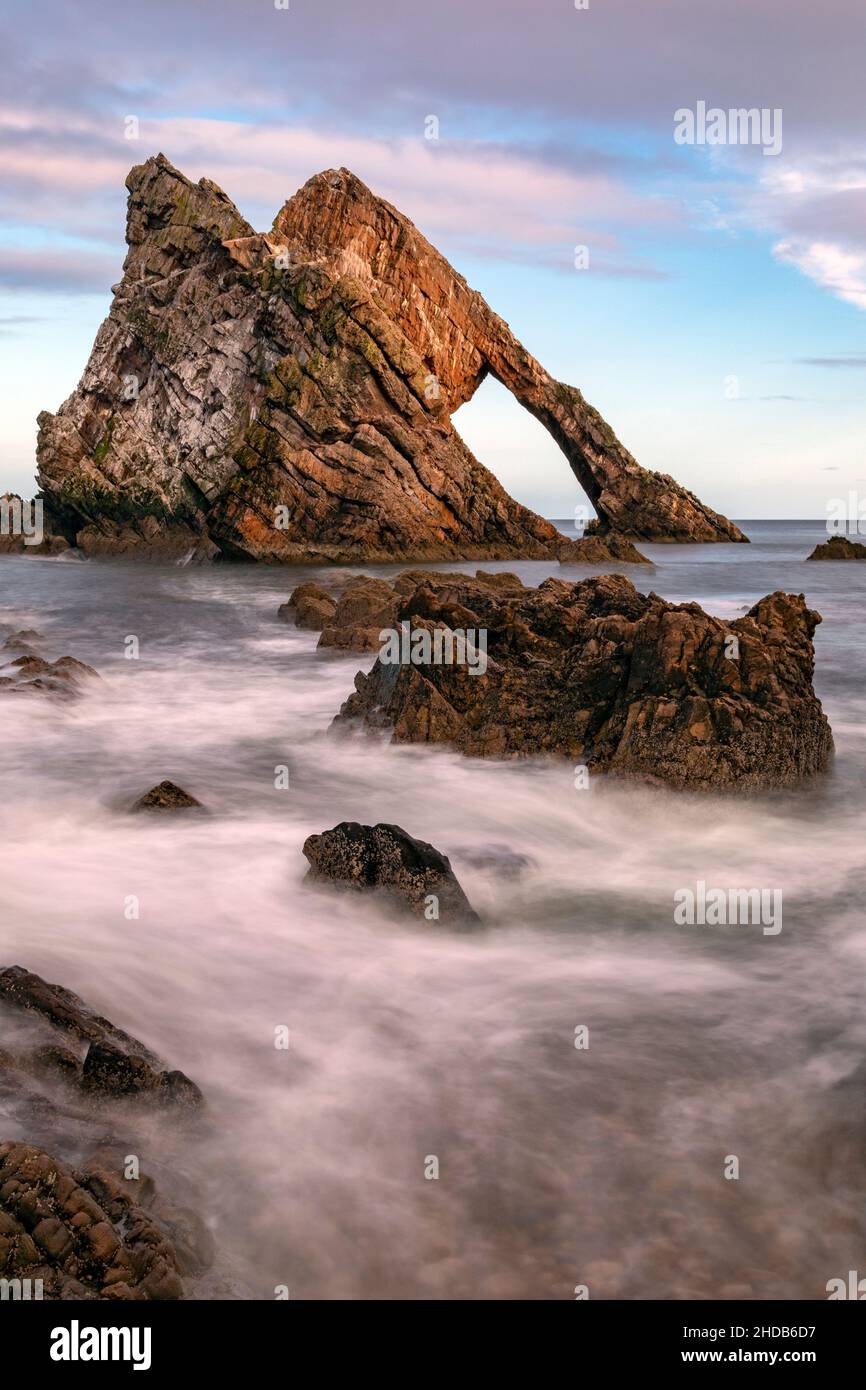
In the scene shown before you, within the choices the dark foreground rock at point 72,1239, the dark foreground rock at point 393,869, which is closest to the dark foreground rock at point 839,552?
the dark foreground rock at point 393,869

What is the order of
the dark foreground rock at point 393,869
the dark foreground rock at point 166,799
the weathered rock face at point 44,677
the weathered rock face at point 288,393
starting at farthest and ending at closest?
1. the weathered rock face at point 288,393
2. the weathered rock face at point 44,677
3. the dark foreground rock at point 166,799
4. the dark foreground rock at point 393,869

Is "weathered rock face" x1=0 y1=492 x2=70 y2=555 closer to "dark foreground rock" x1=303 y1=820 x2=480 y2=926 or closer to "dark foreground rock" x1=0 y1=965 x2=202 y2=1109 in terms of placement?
"dark foreground rock" x1=303 y1=820 x2=480 y2=926

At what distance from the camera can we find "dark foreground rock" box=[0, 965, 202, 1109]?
511cm

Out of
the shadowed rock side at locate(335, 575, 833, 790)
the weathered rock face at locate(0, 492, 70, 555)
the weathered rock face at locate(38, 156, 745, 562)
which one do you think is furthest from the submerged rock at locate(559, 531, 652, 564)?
the shadowed rock side at locate(335, 575, 833, 790)

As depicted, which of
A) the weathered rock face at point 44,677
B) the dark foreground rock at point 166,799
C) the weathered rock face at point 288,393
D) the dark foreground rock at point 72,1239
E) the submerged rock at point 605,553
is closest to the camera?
the dark foreground rock at point 72,1239

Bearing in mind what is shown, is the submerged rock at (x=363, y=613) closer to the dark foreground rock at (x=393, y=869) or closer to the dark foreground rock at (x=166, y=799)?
the dark foreground rock at (x=166, y=799)

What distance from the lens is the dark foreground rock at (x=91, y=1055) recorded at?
5.11 meters

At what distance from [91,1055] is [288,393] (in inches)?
1874

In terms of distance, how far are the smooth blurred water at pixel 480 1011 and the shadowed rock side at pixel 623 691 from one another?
0.37m

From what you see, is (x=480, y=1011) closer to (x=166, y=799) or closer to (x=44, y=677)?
(x=166, y=799)

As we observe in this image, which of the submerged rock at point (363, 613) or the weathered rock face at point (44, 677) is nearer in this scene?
the weathered rock face at point (44, 677)

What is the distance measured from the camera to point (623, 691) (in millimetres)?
11844
